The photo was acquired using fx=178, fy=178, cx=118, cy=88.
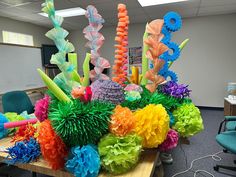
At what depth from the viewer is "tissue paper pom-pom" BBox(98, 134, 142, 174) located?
0.53 m

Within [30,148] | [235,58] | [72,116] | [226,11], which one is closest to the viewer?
[72,116]

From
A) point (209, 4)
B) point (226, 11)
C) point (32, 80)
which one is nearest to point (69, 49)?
point (209, 4)

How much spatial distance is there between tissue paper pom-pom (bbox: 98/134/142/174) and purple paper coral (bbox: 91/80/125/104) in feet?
0.41

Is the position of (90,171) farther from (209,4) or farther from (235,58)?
(235,58)

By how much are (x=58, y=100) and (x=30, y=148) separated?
0.89 ft

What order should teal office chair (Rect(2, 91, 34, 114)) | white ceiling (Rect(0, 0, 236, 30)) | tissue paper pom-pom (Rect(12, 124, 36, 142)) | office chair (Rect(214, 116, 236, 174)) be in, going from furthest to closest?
1. white ceiling (Rect(0, 0, 236, 30))
2. teal office chair (Rect(2, 91, 34, 114))
3. office chair (Rect(214, 116, 236, 174))
4. tissue paper pom-pom (Rect(12, 124, 36, 142))

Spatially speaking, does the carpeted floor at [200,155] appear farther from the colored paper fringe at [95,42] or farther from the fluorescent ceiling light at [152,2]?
the fluorescent ceiling light at [152,2]

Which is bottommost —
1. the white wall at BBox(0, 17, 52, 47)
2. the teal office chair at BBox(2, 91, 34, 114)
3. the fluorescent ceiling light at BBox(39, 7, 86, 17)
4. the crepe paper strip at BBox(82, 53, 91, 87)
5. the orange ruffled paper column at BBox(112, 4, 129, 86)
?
the teal office chair at BBox(2, 91, 34, 114)

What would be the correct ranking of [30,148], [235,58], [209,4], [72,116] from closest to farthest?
[72,116], [30,148], [209,4], [235,58]

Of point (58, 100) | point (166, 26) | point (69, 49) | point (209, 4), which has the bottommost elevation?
point (58, 100)

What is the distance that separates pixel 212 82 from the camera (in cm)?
438

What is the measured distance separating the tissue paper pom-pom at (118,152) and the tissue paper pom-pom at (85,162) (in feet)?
0.08

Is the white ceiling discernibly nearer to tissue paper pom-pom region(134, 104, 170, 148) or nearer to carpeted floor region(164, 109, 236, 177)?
carpeted floor region(164, 109, 236, 177)

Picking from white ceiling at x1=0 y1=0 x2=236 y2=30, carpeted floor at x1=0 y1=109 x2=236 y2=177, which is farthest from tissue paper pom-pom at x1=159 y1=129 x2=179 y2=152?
white ceiling at x1=0 y1=0 x2=236 y2=30
